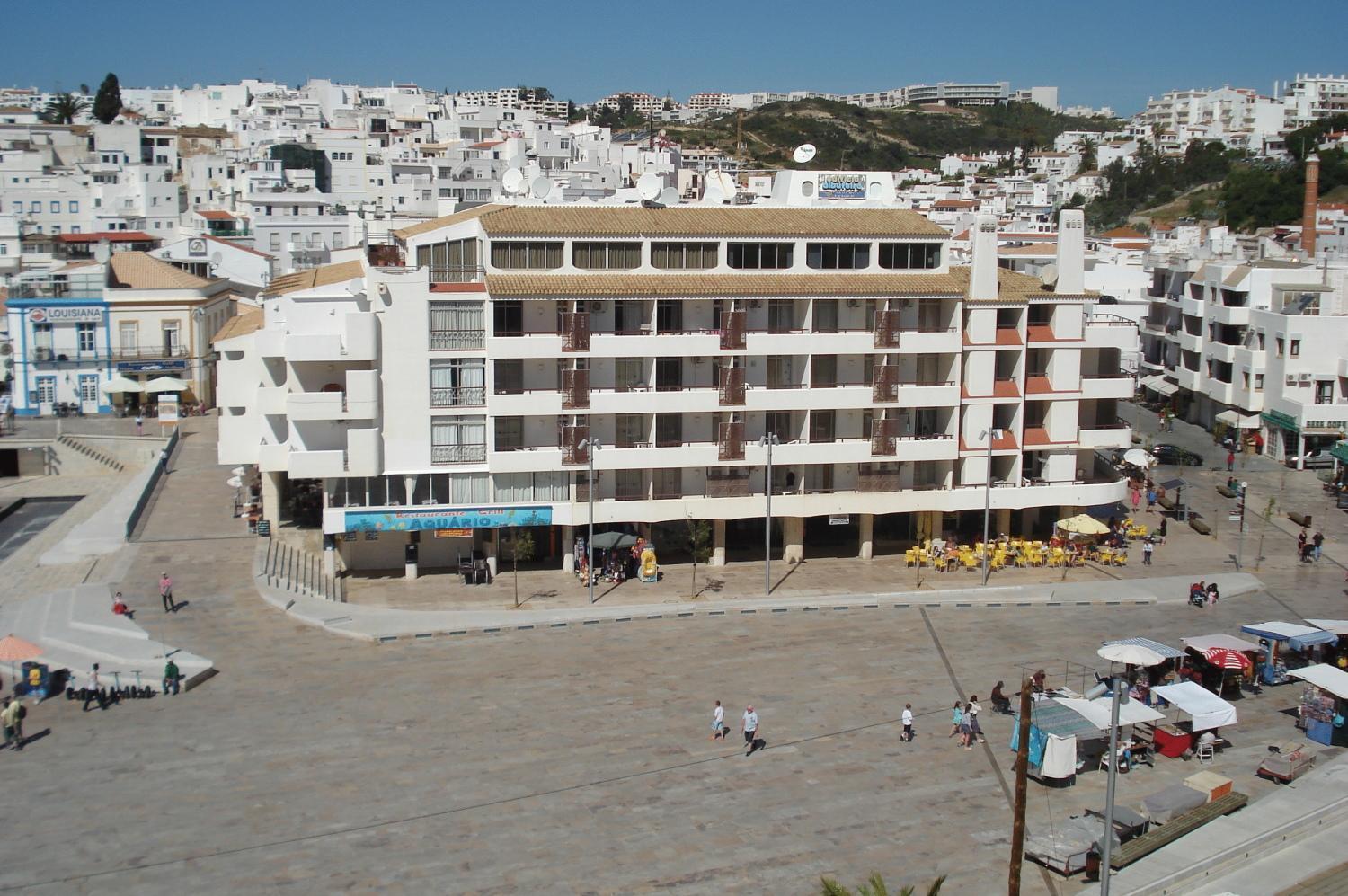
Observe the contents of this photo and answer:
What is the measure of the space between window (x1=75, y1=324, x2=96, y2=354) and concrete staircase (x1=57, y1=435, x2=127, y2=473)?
9.31m

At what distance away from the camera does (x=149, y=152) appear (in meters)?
147

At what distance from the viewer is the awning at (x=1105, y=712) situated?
105 feet

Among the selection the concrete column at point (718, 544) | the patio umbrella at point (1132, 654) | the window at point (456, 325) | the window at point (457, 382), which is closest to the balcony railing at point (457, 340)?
the window at point (456, 325)

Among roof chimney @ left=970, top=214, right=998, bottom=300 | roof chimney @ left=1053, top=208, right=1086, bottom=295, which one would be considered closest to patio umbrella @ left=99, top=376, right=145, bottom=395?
→ roof chimney @ left=970, top=214, right=998, bottom=300

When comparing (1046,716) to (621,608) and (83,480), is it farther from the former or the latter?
(83,480)

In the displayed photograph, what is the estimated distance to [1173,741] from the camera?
109ft

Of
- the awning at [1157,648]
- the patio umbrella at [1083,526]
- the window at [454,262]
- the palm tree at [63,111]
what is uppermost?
the palm tree at [63,111]

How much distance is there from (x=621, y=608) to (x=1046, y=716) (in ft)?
55.1

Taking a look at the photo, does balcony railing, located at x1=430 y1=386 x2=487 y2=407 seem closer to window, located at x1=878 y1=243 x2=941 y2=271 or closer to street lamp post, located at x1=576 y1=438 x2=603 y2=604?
street lamp post, located at x1=576 y1=438 x2=603 y2=604

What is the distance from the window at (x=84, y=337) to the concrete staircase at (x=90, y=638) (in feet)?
130

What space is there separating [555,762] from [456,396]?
18.2 metres

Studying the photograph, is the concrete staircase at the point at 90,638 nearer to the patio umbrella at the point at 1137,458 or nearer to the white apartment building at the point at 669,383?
the white apartment building at the point at 669,383

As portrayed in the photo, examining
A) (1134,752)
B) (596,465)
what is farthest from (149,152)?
(1134,752)

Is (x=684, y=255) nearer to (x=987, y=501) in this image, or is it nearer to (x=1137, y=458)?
(x=987, y=501)
